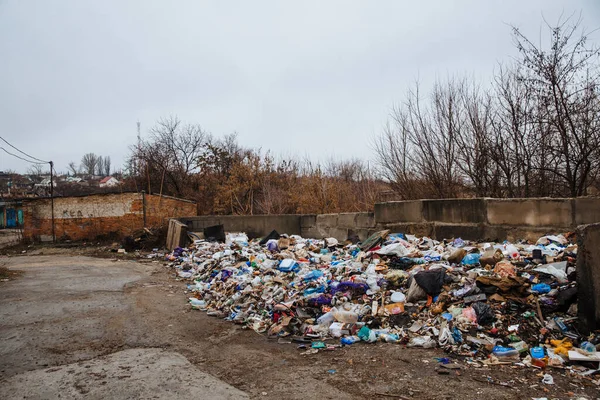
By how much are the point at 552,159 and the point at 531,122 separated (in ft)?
2.07

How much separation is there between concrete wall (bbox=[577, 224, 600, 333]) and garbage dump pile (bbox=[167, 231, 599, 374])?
0.39 feet

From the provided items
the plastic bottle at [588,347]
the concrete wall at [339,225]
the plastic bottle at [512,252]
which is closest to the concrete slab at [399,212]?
the concrete wall at [339,225]

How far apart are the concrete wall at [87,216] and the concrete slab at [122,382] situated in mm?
13756

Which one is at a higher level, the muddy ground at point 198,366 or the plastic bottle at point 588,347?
the plastic bottle at point 588,347

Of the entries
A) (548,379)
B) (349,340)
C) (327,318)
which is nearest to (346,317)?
(327,318)

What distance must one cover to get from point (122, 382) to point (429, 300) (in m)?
2.85

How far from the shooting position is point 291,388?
8.76 ft

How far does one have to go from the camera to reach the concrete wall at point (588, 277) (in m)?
3.01

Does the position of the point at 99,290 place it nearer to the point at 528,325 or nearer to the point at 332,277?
the point at 332,277

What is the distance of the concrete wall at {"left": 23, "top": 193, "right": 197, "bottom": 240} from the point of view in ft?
52.8

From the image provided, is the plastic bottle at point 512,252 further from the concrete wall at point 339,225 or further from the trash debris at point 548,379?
the concrete wall at point 339,225

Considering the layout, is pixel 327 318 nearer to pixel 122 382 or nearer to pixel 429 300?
pixel 429 300

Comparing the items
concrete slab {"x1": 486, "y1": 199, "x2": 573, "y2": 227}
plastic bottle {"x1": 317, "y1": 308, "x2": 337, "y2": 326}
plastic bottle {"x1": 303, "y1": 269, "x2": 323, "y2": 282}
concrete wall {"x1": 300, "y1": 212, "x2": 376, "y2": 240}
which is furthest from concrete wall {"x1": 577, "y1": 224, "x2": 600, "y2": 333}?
concrete wall {"x1": 300, "y1": 212, "x2": 376, "y2": 240}

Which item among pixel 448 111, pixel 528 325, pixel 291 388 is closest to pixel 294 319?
pixel 291 388
